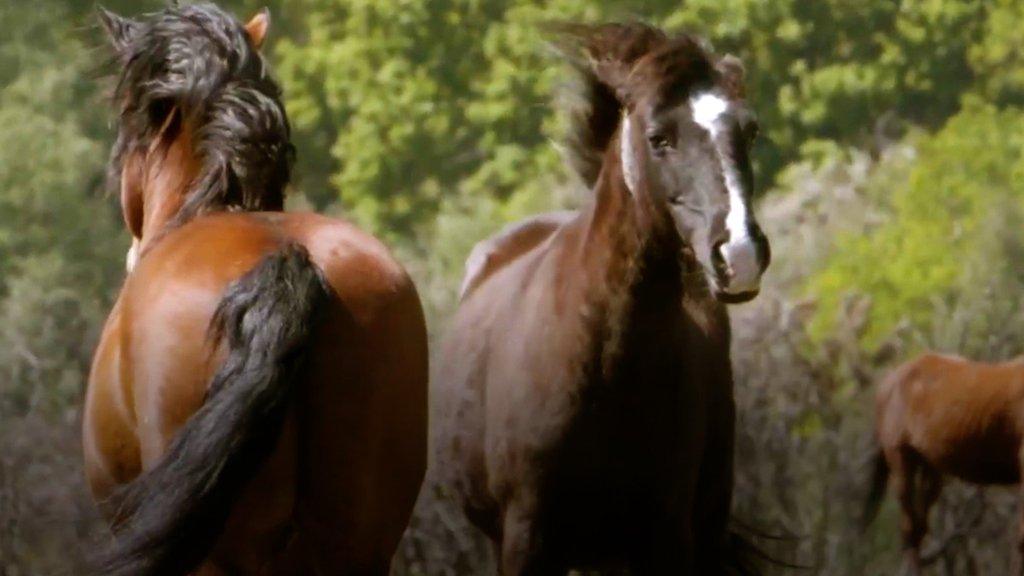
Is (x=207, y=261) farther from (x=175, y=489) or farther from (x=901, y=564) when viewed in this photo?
(x=901, y=564)

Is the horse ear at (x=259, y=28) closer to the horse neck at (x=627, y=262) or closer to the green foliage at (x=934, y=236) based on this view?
the horse neck at (x=627, y=262)

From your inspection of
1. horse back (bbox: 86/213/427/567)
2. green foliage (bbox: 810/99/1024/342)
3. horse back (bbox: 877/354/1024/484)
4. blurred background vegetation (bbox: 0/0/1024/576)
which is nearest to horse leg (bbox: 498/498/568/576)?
horse back (bbox: 86/213/427/567)

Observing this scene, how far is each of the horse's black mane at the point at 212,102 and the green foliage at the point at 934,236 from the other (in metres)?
6.48

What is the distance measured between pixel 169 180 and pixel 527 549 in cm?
142

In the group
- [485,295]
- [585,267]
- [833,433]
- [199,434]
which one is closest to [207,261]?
[199,434]

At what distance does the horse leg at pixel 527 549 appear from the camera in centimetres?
557

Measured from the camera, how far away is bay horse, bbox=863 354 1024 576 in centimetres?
1012

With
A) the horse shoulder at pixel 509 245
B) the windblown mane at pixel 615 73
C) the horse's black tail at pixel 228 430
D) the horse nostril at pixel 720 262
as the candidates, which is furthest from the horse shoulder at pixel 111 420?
the horse shoulder at pixel 509 245

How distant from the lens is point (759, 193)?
1845cm

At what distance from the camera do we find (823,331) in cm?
1071

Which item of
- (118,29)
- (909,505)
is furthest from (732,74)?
(909,505)

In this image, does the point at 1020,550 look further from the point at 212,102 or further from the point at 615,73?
the point at 212,102

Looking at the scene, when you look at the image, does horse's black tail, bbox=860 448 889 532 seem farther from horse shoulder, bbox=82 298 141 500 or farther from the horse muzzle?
horse shoulder, bbox=82 298 141 500

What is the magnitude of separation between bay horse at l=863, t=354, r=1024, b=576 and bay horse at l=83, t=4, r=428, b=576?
6102 mm
